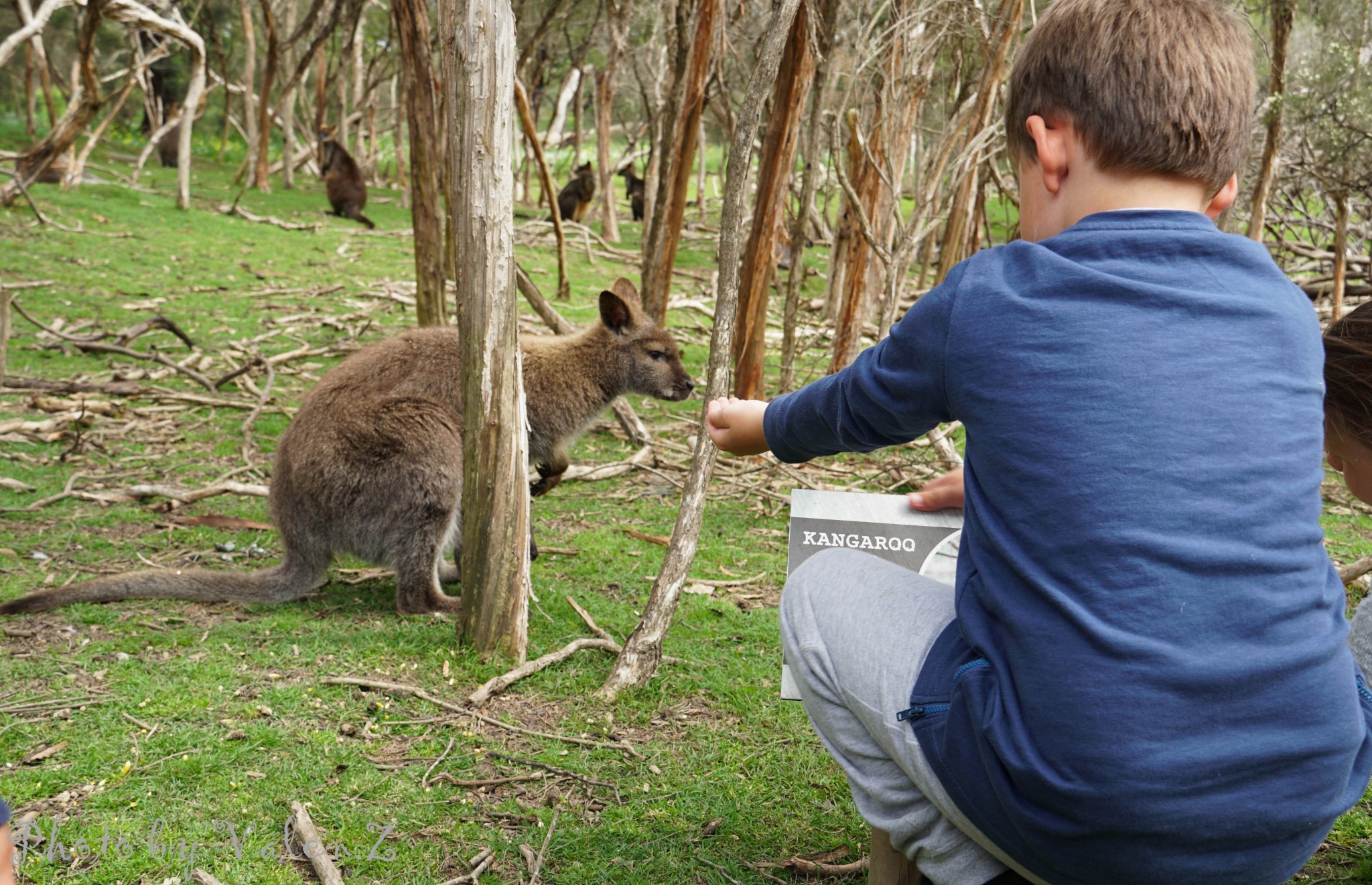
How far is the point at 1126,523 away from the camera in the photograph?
1191mm

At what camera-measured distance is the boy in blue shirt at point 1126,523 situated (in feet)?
3.87

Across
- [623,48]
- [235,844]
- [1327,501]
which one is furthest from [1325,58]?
[235,844]

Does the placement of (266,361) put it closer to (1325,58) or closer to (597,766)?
(597,766)

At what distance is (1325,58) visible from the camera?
7.91m

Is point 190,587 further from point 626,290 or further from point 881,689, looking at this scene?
point 881,689

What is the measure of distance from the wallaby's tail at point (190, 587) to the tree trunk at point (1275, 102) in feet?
20.1

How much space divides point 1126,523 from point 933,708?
0.36m

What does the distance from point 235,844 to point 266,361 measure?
4461 millimetres

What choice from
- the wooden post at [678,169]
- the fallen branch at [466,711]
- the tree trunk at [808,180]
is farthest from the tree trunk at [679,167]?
the fallen branch at [466,711]

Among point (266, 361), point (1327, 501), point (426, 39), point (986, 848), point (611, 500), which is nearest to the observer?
point (986, 848)

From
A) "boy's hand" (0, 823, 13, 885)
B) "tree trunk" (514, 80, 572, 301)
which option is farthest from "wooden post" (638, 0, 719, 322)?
"boy's hand" (0, 823, 13, 885)

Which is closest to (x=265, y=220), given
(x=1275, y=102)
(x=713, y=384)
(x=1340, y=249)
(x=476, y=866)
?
(x=1275, y=102)

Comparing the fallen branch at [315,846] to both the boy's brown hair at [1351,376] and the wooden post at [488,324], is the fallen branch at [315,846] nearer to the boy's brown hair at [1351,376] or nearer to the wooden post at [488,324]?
the wooden post at [488,324]

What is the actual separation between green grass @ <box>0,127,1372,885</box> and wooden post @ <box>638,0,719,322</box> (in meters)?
1.20
